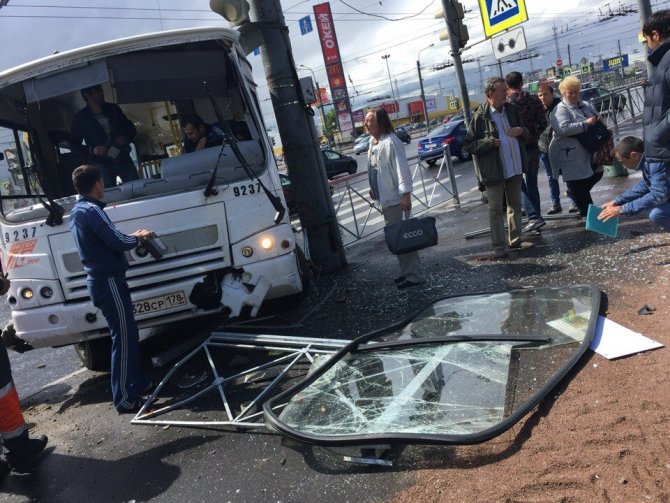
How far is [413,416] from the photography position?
338 cm

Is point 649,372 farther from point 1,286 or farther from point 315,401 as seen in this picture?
point 1,286

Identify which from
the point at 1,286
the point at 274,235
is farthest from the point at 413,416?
the point at 1,286

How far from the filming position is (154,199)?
5082 mm

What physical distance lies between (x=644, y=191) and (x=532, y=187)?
3.13 metres

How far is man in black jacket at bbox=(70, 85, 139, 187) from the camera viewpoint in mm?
5672

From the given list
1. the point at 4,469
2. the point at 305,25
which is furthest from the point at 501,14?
the point at 305,25

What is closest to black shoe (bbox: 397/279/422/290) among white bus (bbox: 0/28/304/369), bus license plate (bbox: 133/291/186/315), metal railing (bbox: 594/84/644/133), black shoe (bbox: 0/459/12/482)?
white bus (bbox: 0/28/304/369)

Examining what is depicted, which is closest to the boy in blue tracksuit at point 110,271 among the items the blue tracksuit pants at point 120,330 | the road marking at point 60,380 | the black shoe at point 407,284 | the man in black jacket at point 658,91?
the blue tracksuit pants at point 120,330

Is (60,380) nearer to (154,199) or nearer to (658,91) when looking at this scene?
(154,199)

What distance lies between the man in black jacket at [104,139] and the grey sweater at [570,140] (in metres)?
5.13

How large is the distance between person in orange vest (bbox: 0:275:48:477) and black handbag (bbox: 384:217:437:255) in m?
3.72

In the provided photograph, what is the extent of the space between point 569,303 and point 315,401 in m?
2.43

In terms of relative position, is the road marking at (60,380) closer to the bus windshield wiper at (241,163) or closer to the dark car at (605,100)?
the bus windshield wiper at (241,163)

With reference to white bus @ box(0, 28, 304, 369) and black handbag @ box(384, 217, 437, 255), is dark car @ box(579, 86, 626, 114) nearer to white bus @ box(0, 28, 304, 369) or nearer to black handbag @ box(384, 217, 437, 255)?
black handbag @ box(384, 217, 437, 255)
